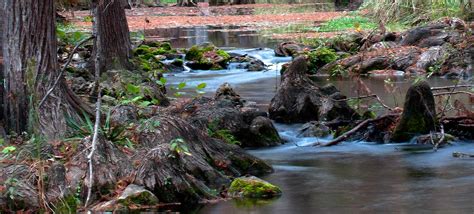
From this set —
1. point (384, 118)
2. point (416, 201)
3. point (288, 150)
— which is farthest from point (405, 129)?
point (416, 201)

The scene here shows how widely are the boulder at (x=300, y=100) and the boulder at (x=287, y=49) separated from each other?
12274mm

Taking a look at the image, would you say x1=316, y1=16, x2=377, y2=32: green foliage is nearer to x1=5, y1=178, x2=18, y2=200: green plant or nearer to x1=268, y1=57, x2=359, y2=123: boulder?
x1=268, y1=57, x2=359, y2=123: boulder

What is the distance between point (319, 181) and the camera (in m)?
11.5

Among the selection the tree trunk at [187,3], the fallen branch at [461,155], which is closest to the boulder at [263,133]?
the fallen branch at [461,155]

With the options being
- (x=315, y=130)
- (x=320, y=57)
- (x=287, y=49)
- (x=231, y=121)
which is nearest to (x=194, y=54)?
(x=287, y=49)

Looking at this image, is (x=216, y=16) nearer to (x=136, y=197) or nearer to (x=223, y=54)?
(x=223, y=54)

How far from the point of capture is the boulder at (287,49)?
29.2 meters

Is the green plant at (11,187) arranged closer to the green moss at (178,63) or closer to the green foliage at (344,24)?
the green moss at (178,63)

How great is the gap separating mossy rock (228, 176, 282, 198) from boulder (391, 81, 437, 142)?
4.19 meters

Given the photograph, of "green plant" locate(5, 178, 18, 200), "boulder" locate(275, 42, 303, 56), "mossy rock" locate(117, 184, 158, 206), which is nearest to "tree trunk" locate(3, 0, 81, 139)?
"green plant" locate(5, 178, 18, 200)

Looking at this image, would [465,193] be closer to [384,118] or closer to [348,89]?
[384,118]

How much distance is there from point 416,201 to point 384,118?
4.76 meters

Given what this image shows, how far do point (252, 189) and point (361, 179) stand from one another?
186 centimetres

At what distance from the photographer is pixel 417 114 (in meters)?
14.0
